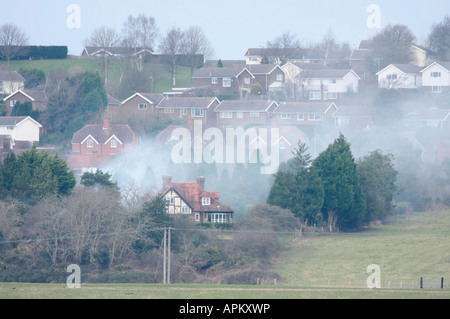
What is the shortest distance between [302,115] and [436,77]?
12.6m

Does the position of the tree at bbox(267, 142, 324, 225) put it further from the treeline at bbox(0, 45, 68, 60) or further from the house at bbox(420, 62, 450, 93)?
the treeline at bbox(0, 45, 68, 60)

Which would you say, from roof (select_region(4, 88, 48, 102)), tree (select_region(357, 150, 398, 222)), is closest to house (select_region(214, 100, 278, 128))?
roof (select_region(4, 88, 48, 102))

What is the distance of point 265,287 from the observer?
20.0m

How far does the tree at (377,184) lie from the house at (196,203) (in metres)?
6.94

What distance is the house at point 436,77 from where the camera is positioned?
199 feet

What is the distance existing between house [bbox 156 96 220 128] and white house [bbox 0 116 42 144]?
8767 mm

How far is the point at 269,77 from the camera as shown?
62469mm

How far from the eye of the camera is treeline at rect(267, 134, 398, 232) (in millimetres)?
36375

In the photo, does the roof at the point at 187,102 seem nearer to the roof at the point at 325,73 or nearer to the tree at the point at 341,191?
the roof at the point at 325,73

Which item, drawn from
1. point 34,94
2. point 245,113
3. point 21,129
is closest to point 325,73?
point 245,113

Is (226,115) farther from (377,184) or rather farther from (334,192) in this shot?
(334,192)

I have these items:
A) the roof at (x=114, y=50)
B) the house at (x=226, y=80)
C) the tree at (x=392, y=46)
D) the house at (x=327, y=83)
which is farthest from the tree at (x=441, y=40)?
the roof at (x=114, y=50)
